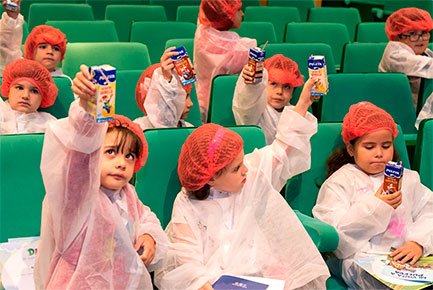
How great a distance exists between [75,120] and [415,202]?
1469 mm

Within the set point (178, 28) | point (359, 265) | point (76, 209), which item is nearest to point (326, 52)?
point (178, 28)

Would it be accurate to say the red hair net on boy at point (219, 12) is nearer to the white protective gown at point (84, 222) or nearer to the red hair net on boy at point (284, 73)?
the red hair net on boy at point (284, 73)

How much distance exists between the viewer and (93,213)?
1715 millimetres

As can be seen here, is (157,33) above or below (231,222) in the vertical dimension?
above

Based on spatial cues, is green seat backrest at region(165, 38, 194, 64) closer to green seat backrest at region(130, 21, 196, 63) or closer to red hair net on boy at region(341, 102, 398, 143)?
green seat backrest at region(130, 21, 196, 63)

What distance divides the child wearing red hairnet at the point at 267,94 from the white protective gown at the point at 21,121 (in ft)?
2.88

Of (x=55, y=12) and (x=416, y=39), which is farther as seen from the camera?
(x=55, y=12)

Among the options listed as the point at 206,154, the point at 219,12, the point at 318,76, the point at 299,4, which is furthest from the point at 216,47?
the point at 299,4

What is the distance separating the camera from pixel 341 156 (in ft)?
8.40

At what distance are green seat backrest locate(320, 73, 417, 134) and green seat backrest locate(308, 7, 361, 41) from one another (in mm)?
2426

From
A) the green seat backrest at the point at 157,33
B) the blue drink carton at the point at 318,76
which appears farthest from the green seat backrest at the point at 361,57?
the blue drink carton at the point at 318,76

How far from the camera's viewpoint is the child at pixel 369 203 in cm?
223

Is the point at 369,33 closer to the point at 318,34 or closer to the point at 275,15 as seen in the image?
the point at 318,34

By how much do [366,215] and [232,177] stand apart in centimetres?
53
